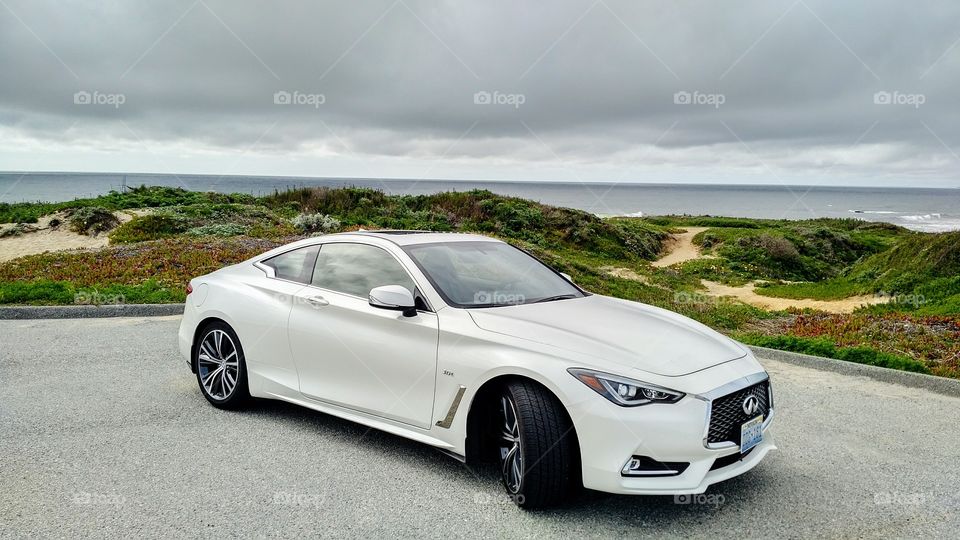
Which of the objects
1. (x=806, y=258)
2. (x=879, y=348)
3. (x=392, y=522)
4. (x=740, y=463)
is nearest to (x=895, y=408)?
(x=879, y=348)

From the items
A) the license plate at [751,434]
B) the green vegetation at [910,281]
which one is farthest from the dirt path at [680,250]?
Result: the license plate at [751,434]

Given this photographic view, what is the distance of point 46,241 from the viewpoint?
20406 millimetres

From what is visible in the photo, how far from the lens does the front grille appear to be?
147 inches

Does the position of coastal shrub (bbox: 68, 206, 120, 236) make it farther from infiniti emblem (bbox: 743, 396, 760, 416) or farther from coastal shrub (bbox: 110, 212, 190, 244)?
infiniti emblem (bbox: 743, 396, 760, 416)

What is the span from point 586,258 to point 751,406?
914 inches

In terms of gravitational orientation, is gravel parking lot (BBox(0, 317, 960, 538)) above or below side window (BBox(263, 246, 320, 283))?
below

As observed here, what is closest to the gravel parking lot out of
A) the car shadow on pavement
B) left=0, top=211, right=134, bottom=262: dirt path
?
the car shadow on pavement

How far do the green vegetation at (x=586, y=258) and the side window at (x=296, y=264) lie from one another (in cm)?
638

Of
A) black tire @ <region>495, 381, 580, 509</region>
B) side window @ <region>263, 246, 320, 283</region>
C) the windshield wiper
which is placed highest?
side window @ <region>263, 246, 320, 283</region>

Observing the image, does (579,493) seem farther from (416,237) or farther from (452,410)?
(416,237)

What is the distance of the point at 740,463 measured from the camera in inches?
154

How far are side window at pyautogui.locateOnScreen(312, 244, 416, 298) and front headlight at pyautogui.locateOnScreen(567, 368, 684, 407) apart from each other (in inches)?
62.1

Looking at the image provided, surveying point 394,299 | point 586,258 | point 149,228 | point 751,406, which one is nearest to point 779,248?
point 586,258

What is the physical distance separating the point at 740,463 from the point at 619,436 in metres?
0.86
